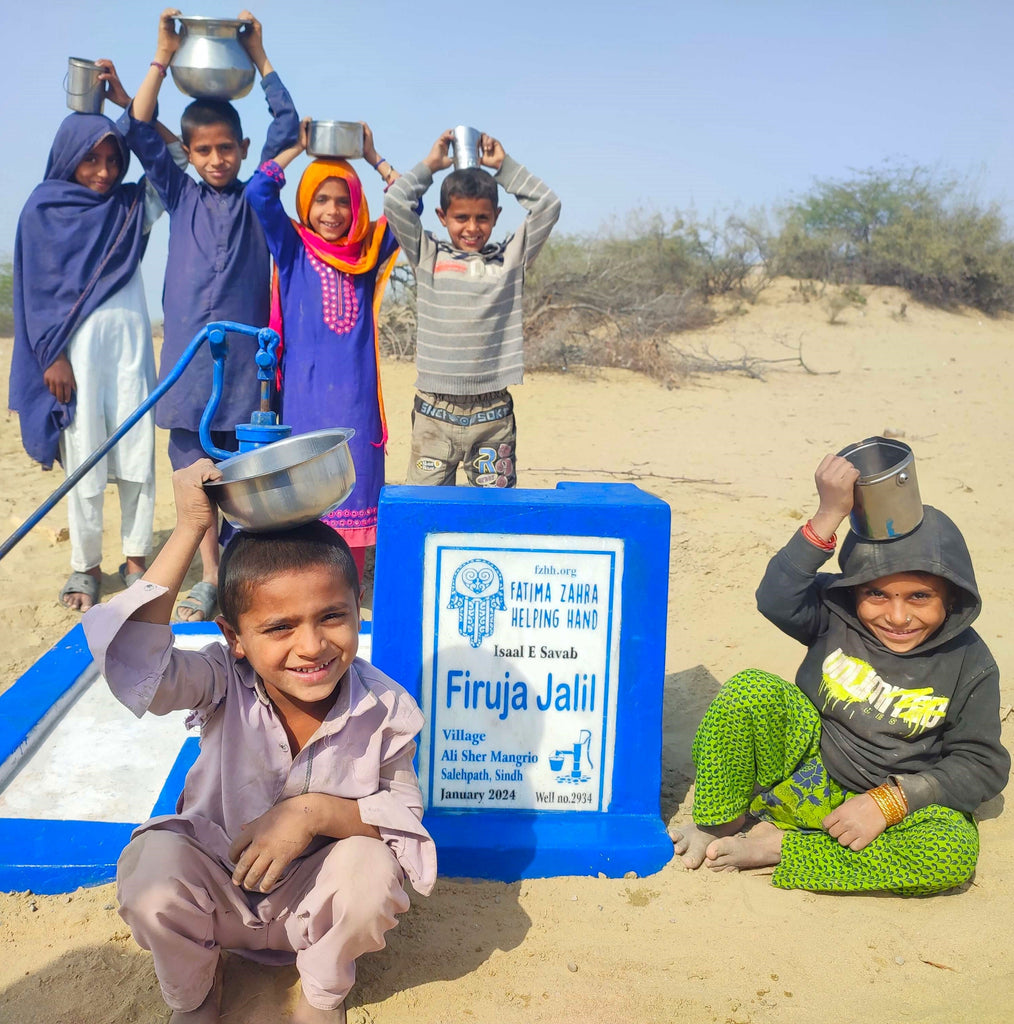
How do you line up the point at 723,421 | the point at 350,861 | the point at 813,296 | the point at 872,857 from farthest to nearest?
the point at 813,296 < the point at 723,421 < the point at 872,857 < the point at 350,861

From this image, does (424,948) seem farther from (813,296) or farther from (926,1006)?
(813,296)

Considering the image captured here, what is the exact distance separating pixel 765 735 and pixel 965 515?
3864 mm

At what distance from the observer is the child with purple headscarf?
4.36m

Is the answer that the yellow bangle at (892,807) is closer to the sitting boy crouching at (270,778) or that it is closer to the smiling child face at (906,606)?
the smiling child face at (906,606)

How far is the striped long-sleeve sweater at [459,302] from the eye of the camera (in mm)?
4051

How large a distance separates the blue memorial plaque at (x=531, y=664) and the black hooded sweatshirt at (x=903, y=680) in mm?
394

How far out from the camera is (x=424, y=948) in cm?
226

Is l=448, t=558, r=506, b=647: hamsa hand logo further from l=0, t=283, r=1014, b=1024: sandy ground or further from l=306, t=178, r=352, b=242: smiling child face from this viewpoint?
l=306, t=178, r=352, b=242: smiling child face

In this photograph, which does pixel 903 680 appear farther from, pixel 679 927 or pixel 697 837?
pixel 679 927

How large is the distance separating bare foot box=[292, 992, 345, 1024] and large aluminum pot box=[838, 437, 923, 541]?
5.37 ft

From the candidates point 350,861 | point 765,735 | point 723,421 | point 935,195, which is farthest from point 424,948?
point 935,195

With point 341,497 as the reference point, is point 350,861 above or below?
below

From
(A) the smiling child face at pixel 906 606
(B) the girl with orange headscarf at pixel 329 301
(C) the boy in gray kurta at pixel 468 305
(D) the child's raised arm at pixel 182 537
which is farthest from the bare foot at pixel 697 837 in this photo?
(B) the girl with orange headscarf at pixel 329 301

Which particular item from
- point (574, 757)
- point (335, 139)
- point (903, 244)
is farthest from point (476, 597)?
point (903, 244)
